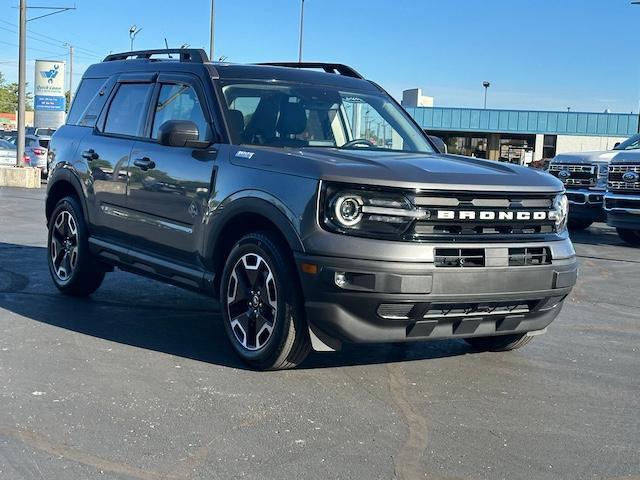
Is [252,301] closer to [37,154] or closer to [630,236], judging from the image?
[630,236]

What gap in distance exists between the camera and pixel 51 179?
7777 millimetres

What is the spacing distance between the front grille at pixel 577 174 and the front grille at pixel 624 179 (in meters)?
1.29

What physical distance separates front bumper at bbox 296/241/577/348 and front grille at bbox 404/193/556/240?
21 centimetres

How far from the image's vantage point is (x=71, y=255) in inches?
294

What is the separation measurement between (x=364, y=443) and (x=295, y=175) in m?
1.66

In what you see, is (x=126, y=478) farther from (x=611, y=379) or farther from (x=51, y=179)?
(x=51, y=179)

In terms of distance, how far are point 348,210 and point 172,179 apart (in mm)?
1736

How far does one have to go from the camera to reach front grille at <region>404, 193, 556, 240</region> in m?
4.77

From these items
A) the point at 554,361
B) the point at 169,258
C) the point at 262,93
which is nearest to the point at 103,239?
the point at 169,258

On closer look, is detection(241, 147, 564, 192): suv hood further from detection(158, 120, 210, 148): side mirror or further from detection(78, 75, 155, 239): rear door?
detection(78, 75, 155, 239): rear door

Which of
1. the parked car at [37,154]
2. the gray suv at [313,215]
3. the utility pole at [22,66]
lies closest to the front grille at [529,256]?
the gray suv at [313,215]

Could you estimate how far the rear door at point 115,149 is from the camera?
663 centimetres

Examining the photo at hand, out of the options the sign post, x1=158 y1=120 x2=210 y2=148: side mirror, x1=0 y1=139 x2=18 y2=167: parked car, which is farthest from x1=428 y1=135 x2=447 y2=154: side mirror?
the sign post

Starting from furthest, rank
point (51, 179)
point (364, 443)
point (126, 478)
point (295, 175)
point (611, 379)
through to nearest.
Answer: point (51, 179) → point (611, 379) → point (295, 175) → point (364, 443) → point (126, 478)
